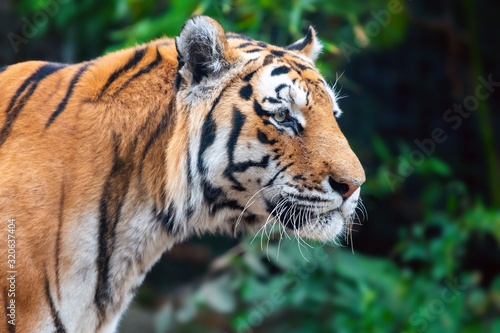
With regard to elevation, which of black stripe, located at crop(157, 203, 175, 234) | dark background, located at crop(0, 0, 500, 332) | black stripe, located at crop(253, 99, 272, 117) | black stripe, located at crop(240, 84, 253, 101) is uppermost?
black stripe, located at crop(240, 84, 253, 101)

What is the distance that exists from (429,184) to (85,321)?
11.8 ft

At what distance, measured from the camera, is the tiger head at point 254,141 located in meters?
1.93

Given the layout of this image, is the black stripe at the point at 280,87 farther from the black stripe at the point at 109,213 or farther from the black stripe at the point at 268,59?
the black stripe at the point at 109,213

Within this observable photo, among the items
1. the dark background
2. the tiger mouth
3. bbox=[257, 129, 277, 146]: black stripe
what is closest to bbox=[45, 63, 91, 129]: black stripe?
bbox=[257, 129, 277, 146]: black stripe

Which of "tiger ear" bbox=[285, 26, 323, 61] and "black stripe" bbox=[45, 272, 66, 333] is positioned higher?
"tiger ear" bbox=[285, 26, 323, 61]

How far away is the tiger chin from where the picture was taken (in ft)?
6.07

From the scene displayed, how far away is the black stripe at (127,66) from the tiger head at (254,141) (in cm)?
21

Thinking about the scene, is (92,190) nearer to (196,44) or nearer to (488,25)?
(196,44)

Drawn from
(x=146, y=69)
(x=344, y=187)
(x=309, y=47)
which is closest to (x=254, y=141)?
(x=344, y=187)

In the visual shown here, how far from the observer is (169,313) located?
414 cm

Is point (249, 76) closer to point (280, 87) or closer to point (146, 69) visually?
point (280, 87)

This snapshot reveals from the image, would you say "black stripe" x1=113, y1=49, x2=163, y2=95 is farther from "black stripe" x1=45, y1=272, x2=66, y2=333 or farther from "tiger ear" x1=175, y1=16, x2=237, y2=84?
"black stripe" x1=45, y1=272, x2=66, y2=333

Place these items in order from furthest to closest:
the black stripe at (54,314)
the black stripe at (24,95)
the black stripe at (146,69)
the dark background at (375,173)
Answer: the dark background at (375,173), the black stripe at (146,69), the black stripe at (24,95), the black stripe at (54,314)

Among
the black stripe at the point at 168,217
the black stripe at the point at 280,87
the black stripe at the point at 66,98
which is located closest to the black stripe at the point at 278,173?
the black stripe at the point at 280,87
